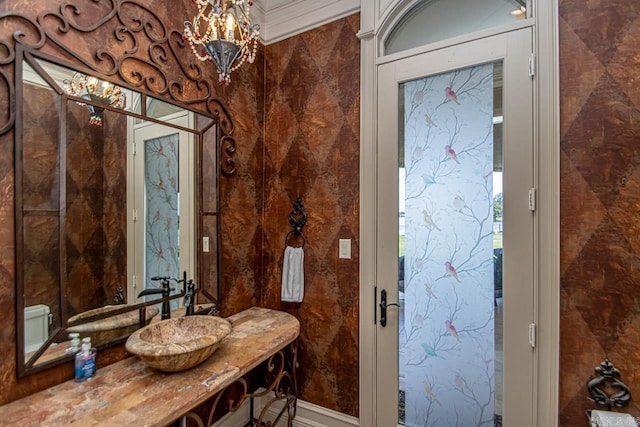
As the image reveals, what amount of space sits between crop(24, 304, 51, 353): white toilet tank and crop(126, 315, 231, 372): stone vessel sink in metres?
0.31

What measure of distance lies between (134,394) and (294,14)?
246 cm

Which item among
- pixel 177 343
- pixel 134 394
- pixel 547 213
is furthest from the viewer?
pixel 547 213

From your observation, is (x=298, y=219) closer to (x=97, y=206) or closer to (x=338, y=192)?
(x=338, y=192)

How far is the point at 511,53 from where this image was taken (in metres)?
1.61

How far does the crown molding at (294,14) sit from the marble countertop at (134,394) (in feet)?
7.04

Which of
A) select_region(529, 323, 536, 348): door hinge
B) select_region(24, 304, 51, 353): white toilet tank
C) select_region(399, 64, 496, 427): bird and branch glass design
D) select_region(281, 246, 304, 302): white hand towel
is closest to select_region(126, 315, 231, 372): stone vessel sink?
select_region(24, 304, 51, 353): white toilet tank

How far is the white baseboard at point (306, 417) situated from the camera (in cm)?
204

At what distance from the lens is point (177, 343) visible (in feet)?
4.23

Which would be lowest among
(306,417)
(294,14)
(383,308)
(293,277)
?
(306,417)

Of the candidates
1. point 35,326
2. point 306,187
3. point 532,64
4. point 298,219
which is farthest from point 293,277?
point 532,64

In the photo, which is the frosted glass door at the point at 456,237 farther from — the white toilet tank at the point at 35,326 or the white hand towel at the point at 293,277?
the white toilet tank at the point at 35,326

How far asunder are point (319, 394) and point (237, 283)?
3.16 feet

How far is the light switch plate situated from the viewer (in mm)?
2051

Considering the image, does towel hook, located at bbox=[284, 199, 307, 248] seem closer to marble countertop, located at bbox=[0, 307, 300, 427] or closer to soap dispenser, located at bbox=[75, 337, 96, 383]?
marble countertop, located at bbox=[0, 307, 300, 427]
